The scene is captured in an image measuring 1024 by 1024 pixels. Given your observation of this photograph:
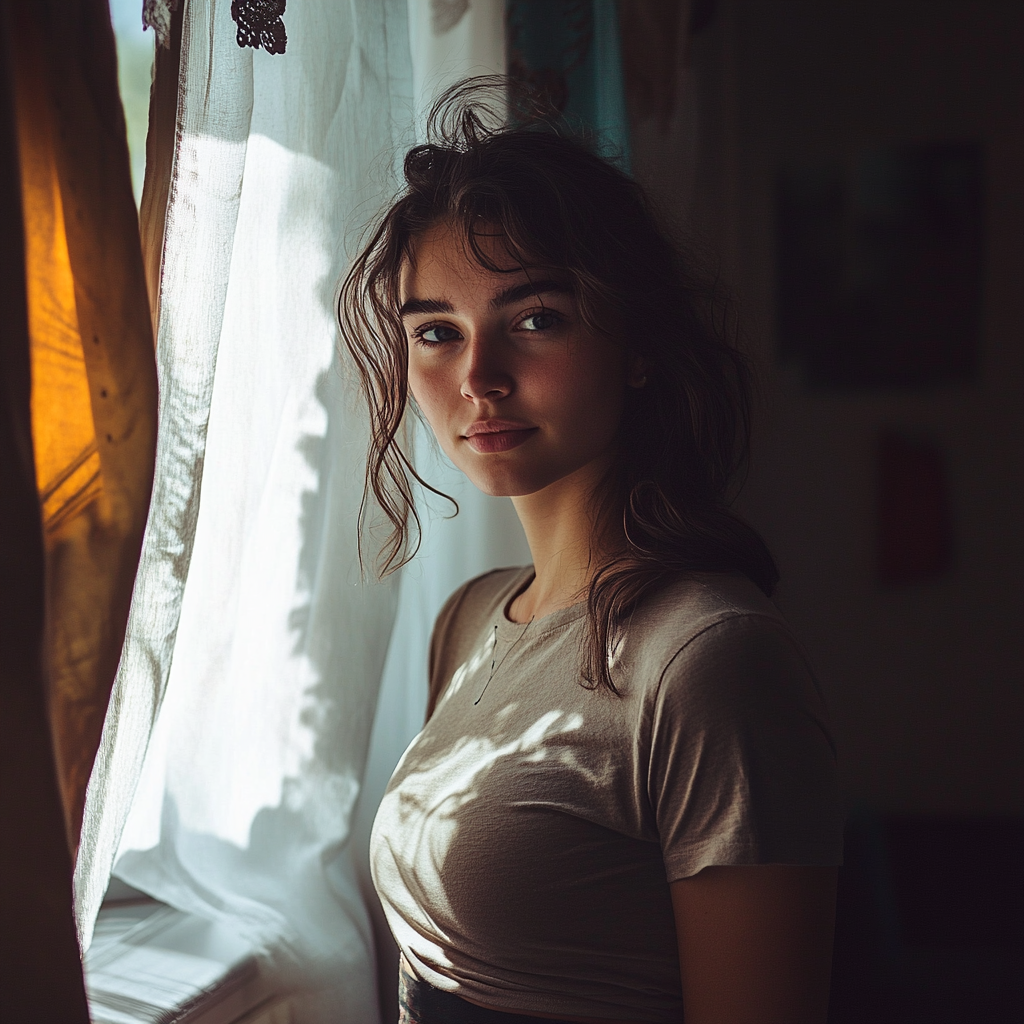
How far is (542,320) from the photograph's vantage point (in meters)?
0.84

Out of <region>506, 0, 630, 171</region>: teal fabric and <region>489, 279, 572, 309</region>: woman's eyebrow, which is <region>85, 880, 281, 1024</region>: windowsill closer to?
<region>489, 279, 572, 309</region>: woman's eyebrow

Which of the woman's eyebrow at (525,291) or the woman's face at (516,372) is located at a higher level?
the woman's eyebrow at (525,291)

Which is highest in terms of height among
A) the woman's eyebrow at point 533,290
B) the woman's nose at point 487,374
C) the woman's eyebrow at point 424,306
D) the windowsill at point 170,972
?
the woman's eyebrow at point 533,290

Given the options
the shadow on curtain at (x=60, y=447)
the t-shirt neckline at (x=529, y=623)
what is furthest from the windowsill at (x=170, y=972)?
the t-shirt neckline at (x=529, y=623)

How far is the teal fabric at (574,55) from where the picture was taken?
1177 millimetres

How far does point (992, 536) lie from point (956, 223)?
0.92m

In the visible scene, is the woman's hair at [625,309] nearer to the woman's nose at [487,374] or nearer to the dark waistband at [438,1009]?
the woman's nose at [487,374]

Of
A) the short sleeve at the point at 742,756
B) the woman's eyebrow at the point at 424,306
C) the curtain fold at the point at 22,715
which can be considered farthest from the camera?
the woman's eyebrow at the point at 424,306

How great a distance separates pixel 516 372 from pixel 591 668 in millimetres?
298

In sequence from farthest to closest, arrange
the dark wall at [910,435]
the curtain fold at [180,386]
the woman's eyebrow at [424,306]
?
the dark wall at [910,435], the woman's eyebrow at [424,306], the curtain fold at [180,386]

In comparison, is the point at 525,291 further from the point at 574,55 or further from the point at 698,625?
the point at 574,55

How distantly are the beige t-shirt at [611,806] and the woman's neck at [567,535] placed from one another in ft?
0.16

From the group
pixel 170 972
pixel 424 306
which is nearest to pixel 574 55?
pixel 424 306

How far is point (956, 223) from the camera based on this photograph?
8.02 ft
